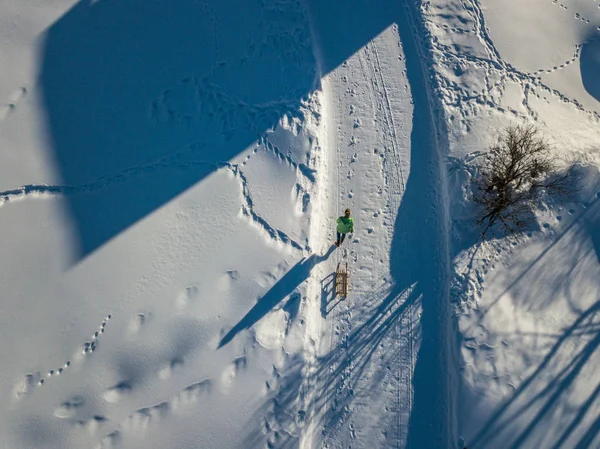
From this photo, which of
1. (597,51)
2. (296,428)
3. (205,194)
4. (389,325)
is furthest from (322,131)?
(597,51)

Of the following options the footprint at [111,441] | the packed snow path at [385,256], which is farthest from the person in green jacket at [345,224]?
the footprint at [111,441]

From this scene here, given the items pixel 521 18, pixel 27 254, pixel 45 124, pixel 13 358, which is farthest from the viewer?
pixel 521 18

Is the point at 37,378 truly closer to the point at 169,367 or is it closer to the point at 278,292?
the point at 169,367

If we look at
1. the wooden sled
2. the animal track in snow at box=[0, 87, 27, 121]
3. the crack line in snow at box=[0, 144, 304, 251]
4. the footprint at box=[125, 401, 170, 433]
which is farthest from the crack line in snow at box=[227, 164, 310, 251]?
the animal track in snow at box=[0, 87, 27, 121]

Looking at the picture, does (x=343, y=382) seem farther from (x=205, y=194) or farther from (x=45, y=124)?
(x=45, y=124)

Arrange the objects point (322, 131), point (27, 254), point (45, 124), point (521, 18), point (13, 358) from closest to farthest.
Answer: point (13, 358) < point (27, 254) < point (45, 124) < point (322, 131) < point (521, 18)

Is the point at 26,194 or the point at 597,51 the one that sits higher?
the point at 26,194

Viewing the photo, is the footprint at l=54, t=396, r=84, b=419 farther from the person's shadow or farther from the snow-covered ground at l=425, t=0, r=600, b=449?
the snow-covered ground at l=425, t=0, r=600, b=449

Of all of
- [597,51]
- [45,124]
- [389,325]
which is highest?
[45,124]
